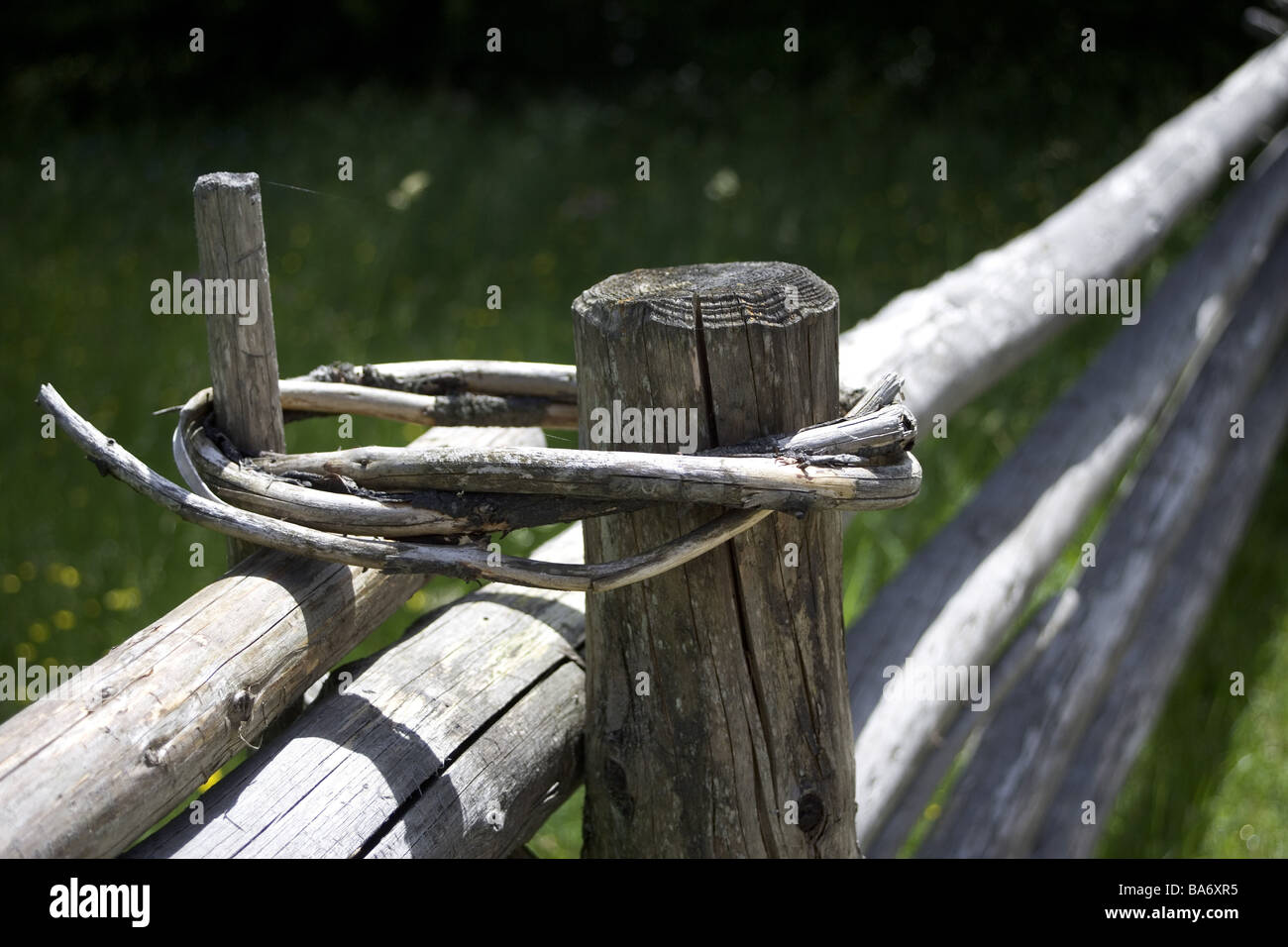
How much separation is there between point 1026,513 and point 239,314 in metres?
1.86

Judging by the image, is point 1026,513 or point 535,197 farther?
point 535,197

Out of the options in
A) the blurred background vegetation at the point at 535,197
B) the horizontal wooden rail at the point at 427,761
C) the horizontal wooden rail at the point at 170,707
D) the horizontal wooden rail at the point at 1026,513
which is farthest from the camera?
the blurred background vegetation at the point at 535,197

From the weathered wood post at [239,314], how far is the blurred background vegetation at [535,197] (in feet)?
2.13

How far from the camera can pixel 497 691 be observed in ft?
4.61

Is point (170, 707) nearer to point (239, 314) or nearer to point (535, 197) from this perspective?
point (239, 314)

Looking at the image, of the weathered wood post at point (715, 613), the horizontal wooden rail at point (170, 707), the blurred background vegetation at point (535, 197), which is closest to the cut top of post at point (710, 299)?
the weathered wood post at point (715, 613)

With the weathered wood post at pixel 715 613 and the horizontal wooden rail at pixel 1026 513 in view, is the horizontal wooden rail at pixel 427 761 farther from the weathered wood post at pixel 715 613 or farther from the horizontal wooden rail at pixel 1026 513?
the horizontal wooden rail at pixel 1026 513

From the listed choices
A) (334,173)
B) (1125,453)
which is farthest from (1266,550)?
(334,173)

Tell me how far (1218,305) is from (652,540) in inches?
99.1

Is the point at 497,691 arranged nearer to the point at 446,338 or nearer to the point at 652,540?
the point at 652,540

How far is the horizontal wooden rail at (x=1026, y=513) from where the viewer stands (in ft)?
6.60

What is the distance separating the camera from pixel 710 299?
1.21m

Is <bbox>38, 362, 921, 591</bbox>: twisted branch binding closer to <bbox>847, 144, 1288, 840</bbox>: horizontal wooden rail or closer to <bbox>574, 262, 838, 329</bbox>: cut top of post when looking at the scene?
<bbox>574, 262, 838, 329</bbox>: cut top of post

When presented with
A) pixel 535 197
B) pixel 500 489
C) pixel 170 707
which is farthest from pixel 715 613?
pixel 535 197
